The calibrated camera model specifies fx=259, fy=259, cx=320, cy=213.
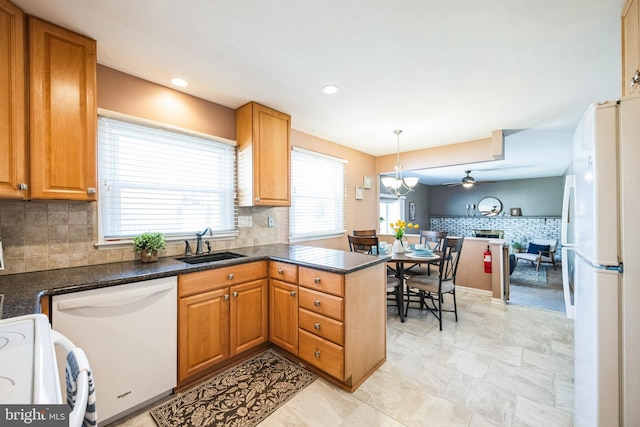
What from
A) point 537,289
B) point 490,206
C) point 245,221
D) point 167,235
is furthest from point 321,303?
point 490,206

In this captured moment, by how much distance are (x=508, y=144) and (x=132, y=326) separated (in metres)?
5.29

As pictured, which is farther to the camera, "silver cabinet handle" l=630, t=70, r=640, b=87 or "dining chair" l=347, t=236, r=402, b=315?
"dining chair" l=347, t=236, r=402, b=315

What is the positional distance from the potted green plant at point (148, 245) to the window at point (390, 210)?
227 inches

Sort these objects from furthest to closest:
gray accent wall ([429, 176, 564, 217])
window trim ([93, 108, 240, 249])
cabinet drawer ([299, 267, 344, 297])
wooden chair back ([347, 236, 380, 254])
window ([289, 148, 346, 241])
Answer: gray accent wall ([429, 176, 564, 217]) < window ([289, 148, 346, 241]) < wooden chair back ([347, 236, 380, 254]) < window trim ([93, 108, 240, 249]) < cabinet drawer ([299, 267, 344, 297])

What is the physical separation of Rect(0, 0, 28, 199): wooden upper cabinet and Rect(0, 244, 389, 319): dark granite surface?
1.67ft

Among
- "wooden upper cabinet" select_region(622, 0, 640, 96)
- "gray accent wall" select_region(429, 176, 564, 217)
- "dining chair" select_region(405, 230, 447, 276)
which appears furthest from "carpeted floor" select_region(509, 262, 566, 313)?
"wooden upper cabinet" select_region(622, 0, 640, 96)

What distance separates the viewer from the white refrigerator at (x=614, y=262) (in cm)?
100

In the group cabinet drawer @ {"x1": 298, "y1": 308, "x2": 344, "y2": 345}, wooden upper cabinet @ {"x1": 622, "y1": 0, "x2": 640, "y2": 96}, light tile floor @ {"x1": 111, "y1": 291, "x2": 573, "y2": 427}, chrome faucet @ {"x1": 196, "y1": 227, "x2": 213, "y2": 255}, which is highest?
wooden upper cabinet @ {"x1": 622, "y1": 0, "x2": 640, "y2": 96}

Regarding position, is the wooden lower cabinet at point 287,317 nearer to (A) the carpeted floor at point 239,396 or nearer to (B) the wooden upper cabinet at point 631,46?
(A) the carpeted floor at point 239,396

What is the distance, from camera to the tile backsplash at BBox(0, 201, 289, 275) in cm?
165

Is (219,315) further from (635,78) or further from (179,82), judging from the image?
(635,78)

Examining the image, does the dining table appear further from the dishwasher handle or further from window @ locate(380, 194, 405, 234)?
window @ locate(380, 194, 405, 234)

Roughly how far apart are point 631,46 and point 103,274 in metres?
3.23

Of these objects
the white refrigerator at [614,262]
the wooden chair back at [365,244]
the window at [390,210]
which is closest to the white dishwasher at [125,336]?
the wooden chair back at [365,244]
